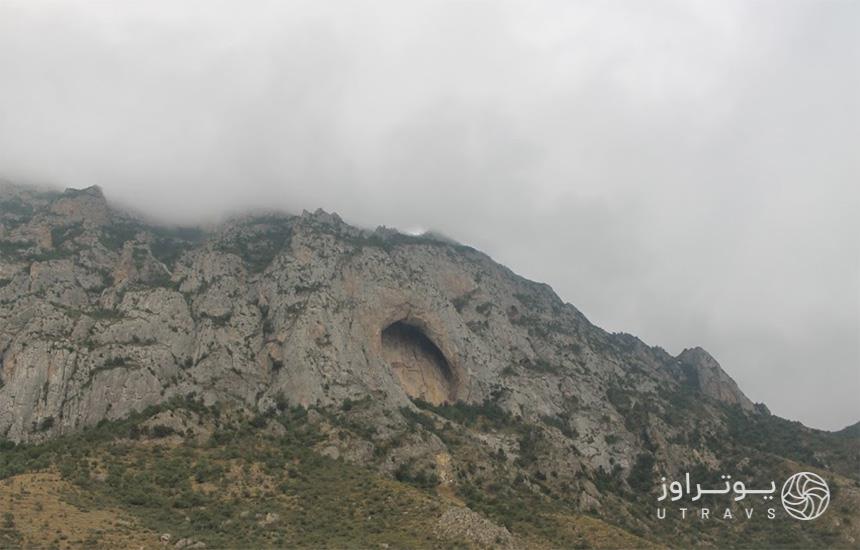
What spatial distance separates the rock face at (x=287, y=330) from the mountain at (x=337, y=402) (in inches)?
19.8

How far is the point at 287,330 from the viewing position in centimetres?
13050

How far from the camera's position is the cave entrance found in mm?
145262

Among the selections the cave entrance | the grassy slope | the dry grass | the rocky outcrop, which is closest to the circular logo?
the grassy slope

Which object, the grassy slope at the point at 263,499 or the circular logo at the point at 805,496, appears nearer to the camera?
the grassy slope at the point at 263,499

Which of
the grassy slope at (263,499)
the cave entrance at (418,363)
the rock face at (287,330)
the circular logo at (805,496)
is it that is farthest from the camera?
the cave entrance at (418,363)

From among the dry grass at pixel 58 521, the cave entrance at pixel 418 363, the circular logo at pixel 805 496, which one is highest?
the cave entrance at pixel 418 363

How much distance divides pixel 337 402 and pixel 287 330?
20.8 metres

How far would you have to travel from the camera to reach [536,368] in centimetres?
15612

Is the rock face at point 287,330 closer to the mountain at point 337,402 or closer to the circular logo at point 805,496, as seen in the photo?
the mountain at point 337,402

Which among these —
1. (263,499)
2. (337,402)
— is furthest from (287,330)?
(263,499)

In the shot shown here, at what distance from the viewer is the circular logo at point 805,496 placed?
103706mm

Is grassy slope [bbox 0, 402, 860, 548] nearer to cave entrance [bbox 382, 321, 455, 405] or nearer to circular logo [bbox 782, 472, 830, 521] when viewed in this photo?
circular logo [bbox 782, 472, 830, 521]

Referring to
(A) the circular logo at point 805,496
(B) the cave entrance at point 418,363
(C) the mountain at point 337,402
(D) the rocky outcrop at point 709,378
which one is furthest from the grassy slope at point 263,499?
(D) the rocky outcrop at point 709,378

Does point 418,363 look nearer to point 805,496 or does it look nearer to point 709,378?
point 805,496
